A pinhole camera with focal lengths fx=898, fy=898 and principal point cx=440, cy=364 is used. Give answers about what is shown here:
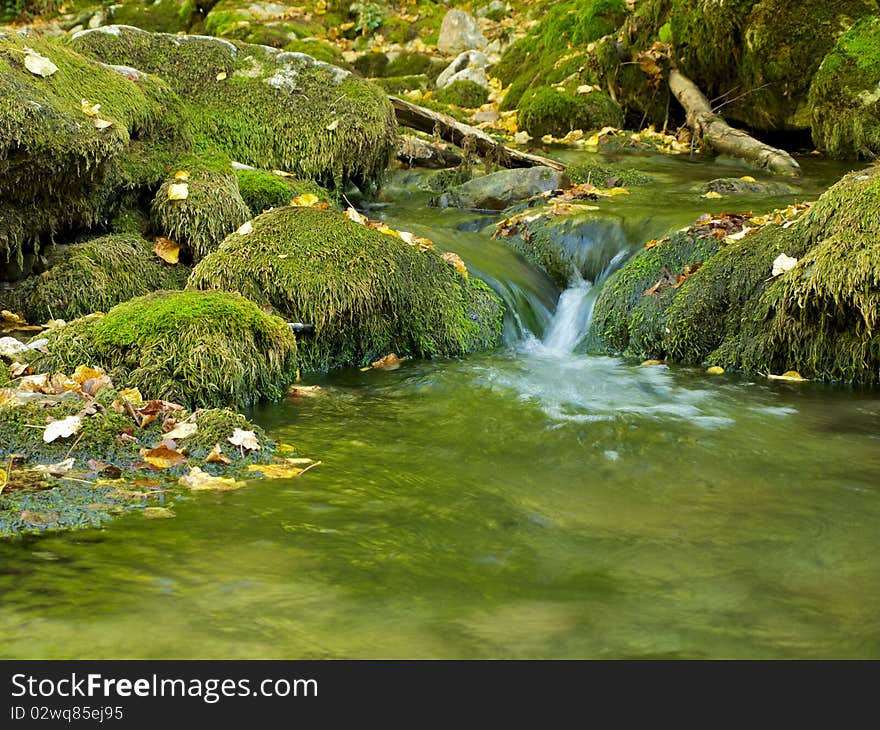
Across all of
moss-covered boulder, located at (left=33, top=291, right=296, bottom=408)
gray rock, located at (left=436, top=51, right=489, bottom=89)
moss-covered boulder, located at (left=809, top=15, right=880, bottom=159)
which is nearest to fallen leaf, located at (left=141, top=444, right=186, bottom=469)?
moss-covered boulder, located at (left=33, top=291, right=296, bottom=408)

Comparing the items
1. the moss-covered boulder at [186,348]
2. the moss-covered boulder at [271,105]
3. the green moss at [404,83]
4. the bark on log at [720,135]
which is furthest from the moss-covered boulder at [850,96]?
the moss-covered boulder at [186,348]

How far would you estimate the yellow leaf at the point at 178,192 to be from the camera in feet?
19.7

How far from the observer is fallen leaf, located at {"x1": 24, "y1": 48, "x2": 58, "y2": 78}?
18.4ft

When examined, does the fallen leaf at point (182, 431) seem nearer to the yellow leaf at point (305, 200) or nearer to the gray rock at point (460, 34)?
the yellow leaf at point (305, 200)

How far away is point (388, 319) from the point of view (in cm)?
563

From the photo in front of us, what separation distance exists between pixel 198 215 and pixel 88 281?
0.86 m

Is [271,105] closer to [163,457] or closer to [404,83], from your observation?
[163,457]

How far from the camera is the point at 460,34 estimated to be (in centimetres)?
1864

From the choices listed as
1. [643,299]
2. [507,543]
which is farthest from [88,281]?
[507,543]

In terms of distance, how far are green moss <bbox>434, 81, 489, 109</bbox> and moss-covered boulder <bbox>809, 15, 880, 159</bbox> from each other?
6.30 m

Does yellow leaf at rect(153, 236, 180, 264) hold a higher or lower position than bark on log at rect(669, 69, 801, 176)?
lower

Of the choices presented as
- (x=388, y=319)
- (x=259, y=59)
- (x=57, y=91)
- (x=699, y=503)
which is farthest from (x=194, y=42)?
(x=699, y=503)

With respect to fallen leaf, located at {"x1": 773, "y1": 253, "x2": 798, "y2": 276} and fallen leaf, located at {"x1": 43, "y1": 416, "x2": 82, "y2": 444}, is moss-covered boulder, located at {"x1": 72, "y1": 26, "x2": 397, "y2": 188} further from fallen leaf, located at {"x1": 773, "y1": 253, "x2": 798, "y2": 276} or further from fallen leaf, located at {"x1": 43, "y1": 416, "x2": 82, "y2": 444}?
fallen leaf, located at {"x1": 43, "y1": 416, "x2": 82, "y2": 444}
